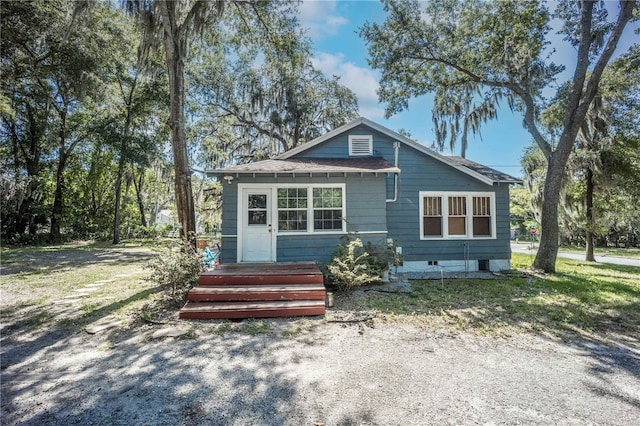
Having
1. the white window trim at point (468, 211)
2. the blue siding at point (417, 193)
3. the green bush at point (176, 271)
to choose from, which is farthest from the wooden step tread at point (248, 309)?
the white window trim at point (468, 211)

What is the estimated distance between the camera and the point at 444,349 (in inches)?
153

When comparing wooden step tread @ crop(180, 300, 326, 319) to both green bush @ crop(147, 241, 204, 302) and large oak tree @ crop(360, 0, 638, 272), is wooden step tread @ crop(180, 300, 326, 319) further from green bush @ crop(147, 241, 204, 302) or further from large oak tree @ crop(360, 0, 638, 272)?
large oak tree @ crop(360, 0, 638, 272)

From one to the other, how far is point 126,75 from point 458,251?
18894 mm

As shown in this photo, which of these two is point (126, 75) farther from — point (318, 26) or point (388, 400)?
point (388, 400)

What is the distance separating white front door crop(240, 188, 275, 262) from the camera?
7629 mm

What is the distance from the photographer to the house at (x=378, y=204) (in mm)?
7699

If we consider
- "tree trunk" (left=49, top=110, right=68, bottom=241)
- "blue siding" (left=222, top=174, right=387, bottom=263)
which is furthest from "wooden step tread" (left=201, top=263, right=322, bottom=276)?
"tree trunk" (left=49, top=110, right=68, bottom=241)

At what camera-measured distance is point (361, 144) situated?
9562 mm

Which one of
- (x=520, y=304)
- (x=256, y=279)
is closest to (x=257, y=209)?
(x=256, y=279)

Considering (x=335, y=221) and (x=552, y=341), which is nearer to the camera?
(x=552, y=341)

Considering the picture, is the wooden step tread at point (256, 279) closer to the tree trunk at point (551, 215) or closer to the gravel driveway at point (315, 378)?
the gravel driveway at point (315, 378)

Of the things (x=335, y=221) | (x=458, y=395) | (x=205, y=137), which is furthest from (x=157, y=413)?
(x=205, y=137)

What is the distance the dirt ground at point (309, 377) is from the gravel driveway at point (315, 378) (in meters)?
0.01

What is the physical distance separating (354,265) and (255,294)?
2.41 meters
